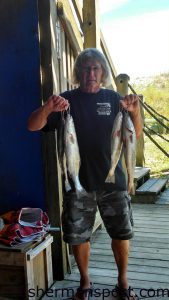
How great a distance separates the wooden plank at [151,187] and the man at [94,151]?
9.30 feet

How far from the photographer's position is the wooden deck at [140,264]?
2.89 m

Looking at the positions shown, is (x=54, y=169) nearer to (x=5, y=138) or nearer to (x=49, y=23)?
(x=5, y=138)

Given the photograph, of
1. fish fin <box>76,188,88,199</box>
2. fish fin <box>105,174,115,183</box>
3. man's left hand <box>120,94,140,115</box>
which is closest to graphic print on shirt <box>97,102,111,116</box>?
man's left hand <box>120,94,140,115</box>

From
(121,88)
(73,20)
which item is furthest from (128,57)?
(73,20)

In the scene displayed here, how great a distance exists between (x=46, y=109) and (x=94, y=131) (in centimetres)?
39

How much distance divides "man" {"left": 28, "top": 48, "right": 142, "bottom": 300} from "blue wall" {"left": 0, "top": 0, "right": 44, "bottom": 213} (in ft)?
1.59

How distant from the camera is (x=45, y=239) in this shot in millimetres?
2852

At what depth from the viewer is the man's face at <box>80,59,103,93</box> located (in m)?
2.47

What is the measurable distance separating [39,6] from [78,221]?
1670mm

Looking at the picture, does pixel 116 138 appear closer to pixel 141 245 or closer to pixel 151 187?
pixel 141 245

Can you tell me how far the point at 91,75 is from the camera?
2469mm

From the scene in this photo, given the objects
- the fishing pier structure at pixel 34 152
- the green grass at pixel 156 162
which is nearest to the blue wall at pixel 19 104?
the fishing pier structure at pixel 34 152

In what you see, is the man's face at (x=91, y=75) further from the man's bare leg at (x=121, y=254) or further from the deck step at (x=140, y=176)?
the deck step at (x=140, y=176)

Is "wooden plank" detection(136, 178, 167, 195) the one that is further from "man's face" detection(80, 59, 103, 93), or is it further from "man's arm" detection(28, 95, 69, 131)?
"man's arm" detection(28, 95, 69, 131)
